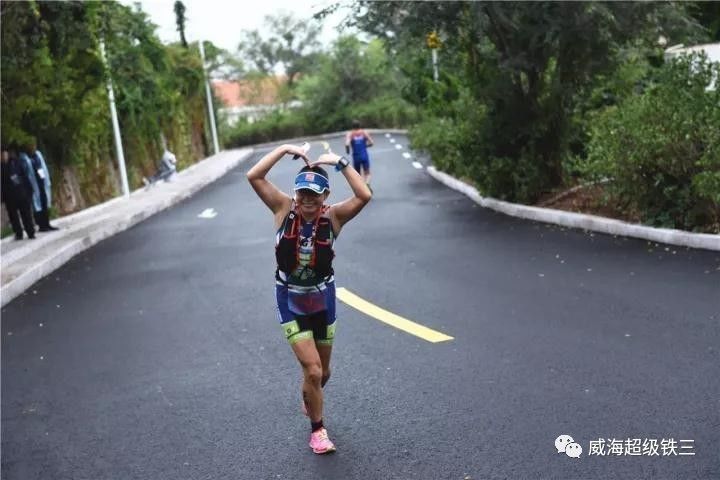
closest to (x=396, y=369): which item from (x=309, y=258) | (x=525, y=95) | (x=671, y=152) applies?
(x=309, y=258)

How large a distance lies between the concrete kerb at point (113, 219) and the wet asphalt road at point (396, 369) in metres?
0.32

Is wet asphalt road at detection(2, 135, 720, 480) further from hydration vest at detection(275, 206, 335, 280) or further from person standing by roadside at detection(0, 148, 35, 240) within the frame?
person standing by roadside at detection(0, 148, 35, 240)

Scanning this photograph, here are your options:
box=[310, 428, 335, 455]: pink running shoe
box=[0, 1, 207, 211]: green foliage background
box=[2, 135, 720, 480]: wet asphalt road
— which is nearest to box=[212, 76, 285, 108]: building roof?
box=[0, 1, 207, 211]: green foliage background

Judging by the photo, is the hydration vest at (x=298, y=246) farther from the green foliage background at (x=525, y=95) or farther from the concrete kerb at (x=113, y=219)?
the concrete kerb at (x=113, y=219)

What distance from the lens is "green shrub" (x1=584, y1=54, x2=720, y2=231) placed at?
1025 cm

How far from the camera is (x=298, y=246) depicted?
4895 mm

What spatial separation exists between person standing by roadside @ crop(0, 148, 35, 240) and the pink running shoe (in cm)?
1204

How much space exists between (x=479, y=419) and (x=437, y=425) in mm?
262

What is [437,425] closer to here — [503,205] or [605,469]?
[605,469]

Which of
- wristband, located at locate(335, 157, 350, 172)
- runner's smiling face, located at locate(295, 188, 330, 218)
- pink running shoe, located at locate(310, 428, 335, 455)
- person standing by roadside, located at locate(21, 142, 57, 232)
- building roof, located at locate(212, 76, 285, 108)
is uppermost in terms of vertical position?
wristband, located at locate(335, 157, 350, 172)

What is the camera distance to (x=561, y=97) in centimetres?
1429

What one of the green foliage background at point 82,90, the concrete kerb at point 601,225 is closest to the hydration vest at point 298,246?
the concrete kerb at point 601,225

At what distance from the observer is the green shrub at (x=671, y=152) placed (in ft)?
33.6

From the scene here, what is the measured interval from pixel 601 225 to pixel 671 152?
1.56m
